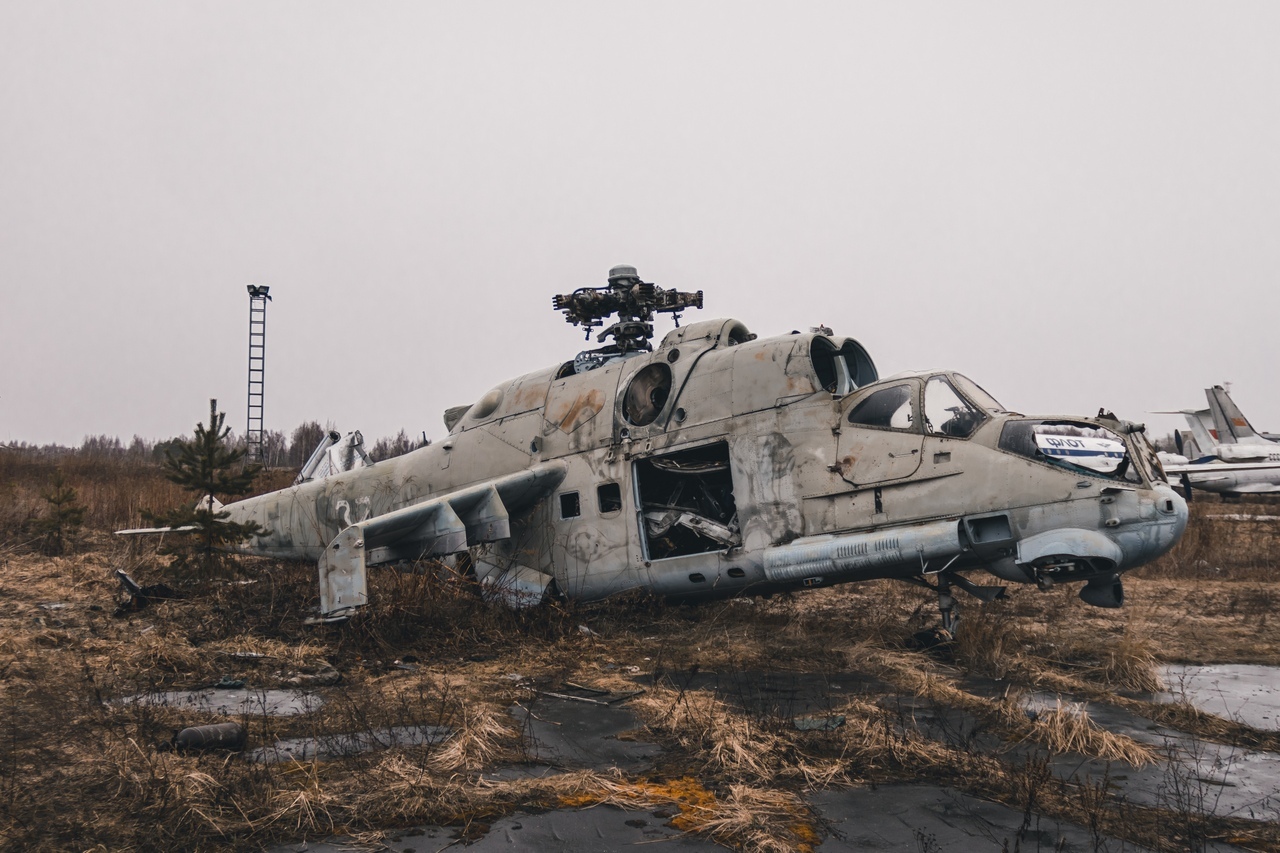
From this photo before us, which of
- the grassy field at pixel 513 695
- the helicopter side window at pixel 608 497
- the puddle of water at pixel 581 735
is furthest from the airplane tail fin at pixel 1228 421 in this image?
the puddle of water at pixel 581 735

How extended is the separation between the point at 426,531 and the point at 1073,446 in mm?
6698

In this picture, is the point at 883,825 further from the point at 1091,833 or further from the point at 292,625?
the point at 292,625

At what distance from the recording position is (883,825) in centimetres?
390

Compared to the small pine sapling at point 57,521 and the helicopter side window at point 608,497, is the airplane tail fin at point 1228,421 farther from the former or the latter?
the small pine sapling at point 57,521

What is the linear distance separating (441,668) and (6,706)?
3.24m

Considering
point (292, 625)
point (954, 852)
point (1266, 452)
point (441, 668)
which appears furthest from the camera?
point (1266, 452)

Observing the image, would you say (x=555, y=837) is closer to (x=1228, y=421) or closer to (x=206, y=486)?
(x=206, y=486)

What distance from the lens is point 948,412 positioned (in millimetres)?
8156

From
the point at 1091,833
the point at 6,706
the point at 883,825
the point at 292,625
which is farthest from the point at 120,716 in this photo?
the point at 1091,833

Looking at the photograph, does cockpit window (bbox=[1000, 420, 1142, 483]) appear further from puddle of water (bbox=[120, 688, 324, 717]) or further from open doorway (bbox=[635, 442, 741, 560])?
puddle of water (bbox=[120, 688, 324, 717])

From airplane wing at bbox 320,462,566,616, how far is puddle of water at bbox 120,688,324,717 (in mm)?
1858

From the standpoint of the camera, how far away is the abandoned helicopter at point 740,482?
752 centimetres

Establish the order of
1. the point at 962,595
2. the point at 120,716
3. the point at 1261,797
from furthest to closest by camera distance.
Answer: the point at 962,595 < the point at 120,716 < the point at 1261,797

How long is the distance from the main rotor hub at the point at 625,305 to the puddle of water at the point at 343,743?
661 centimetres
